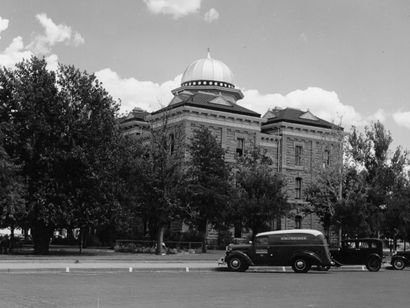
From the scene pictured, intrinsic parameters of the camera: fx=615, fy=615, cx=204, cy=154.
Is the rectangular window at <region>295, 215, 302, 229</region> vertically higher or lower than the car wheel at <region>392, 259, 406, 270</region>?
higher

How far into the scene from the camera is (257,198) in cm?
4881

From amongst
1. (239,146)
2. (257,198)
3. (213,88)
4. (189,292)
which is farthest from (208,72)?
(189,292)

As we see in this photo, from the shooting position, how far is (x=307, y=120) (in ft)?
228

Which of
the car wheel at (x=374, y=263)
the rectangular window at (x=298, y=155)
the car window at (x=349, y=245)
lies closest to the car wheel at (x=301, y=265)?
the car window at (x=349, y=245)

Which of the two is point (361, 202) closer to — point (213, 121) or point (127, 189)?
point (127, 189)

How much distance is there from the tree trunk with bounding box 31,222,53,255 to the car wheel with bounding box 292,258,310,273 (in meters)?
16.6

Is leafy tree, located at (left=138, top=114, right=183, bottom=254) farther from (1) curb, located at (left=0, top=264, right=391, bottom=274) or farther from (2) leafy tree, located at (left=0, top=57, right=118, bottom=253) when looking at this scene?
(1) curb, located at (left=0, top=264, right=391, bottom=274)

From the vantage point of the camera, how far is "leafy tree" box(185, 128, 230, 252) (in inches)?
1834

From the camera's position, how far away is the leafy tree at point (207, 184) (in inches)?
1834

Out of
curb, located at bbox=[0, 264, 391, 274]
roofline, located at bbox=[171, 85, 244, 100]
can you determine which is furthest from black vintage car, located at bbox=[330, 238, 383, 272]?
roofline, located at bbox=[171, 85, 244, 100]

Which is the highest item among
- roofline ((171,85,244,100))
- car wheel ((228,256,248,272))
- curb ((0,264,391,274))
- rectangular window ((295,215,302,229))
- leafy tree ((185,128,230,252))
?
roofline ((171,85,244,100))

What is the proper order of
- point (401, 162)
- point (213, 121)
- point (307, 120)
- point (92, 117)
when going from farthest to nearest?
1. point (307, 120)
2. point (213, 121)
3. point (401, 162)
4. point (92, 117)

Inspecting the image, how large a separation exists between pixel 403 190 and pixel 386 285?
25.8 meters

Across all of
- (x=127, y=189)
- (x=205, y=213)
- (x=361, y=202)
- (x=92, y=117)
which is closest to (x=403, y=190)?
(x=361, y=202)
